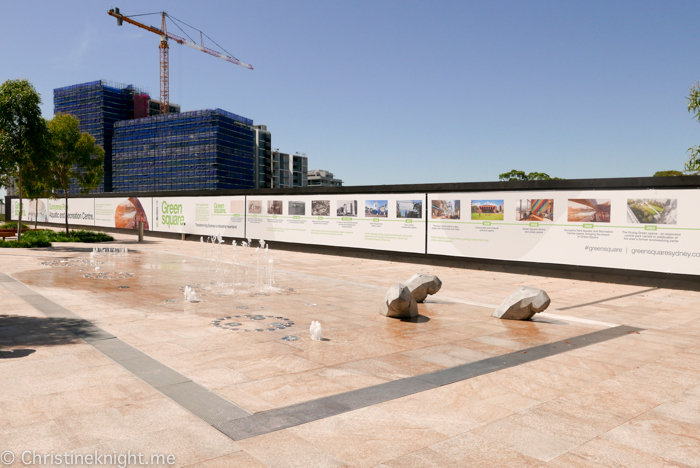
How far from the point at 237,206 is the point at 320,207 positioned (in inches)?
260

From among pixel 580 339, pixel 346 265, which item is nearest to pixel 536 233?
pixel 346 265

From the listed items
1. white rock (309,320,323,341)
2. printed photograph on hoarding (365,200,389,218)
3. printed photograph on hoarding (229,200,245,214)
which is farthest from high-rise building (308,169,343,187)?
white rock (309,320,323,341)

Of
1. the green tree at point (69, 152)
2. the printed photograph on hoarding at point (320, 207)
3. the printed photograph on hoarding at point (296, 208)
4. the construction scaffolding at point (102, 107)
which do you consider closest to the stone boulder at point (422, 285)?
the printed photograph on hoarding at point (320, 207)

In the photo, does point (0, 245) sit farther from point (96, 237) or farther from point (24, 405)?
point (24, 405)

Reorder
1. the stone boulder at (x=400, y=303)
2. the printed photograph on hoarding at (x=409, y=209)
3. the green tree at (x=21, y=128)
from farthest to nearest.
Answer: the green tree at (x=21, y=128)
the printed photograph on hoarding at (x=409, y=209)
the stone boulder at (x=400, y=303)

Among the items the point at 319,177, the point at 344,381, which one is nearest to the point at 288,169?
the point at 319,177

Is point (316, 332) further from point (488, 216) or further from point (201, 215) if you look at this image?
point (201, 215)

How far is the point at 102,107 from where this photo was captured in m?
145

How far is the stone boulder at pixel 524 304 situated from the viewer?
30.2 feet

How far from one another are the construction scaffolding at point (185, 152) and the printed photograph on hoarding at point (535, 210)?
120m

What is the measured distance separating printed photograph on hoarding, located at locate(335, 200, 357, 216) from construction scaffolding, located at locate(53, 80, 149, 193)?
14140cm

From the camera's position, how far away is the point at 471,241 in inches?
721

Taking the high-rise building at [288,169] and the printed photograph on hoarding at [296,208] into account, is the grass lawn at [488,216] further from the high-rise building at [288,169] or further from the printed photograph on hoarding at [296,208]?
the high-rise building at [288,169]

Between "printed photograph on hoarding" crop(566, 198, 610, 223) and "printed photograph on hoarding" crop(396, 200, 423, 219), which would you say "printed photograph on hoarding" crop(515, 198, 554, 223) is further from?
"printed photograph on hoarding" crop(396, 200, 423, 219)
